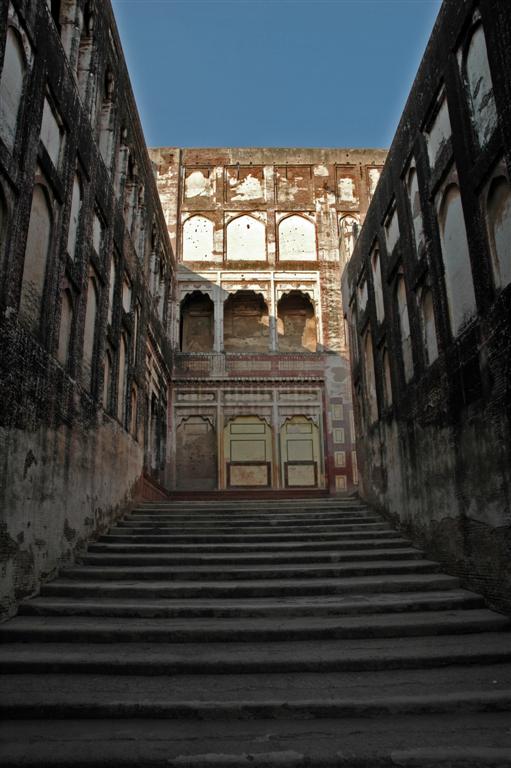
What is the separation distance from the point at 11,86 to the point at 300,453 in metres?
14.1

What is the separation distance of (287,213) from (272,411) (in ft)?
24.5

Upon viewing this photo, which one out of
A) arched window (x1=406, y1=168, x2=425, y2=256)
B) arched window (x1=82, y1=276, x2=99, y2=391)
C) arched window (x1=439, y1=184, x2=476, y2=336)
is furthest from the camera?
arched window (x1=82, y1=276, x2=99, y2=391)

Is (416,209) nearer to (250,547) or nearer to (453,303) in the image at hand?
(453,303)

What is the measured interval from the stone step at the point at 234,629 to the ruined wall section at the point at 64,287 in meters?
0.55

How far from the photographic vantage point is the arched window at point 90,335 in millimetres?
8148

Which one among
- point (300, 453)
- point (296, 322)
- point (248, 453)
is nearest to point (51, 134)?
point (248, 453)

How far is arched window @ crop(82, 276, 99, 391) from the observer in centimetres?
815

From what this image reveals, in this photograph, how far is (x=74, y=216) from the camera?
25.5 ft

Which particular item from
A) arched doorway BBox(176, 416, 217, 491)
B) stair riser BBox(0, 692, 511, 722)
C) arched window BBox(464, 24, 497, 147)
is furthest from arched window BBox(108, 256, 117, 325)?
arched doorway BBox(176, 416, 217, 491)

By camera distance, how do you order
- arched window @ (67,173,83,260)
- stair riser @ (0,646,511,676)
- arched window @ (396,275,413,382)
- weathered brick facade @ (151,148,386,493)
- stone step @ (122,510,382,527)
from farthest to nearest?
weathered brick facade @ (151,148,386,493), stone step @ (122,510,382,527), arched window @ (396,275,413,382), arched window @ (67,173,83,260), stair riser @ (0,646,511,676)

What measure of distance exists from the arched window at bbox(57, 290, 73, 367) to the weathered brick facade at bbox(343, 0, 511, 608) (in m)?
4.51

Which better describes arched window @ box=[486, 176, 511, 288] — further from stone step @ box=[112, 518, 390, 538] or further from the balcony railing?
the balcony railing

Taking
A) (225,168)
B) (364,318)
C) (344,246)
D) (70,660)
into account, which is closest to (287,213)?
(225,168)

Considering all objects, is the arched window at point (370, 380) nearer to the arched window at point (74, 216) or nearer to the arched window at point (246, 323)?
the arched window at point (74, 216)
